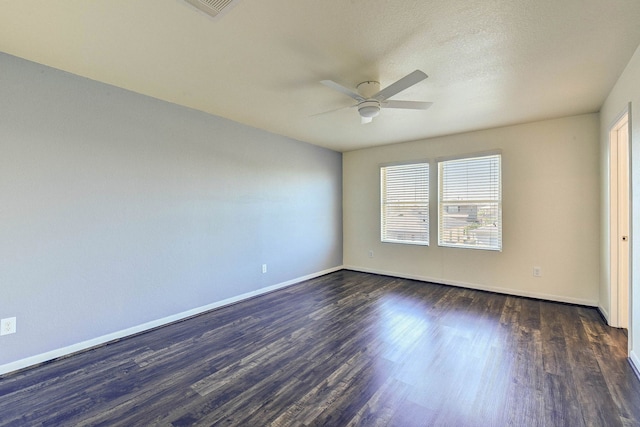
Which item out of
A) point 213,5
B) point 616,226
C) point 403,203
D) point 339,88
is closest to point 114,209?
point 213,5

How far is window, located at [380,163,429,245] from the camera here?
495 cm

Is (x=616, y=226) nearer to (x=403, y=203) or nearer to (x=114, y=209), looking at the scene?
(x=403, y=203)

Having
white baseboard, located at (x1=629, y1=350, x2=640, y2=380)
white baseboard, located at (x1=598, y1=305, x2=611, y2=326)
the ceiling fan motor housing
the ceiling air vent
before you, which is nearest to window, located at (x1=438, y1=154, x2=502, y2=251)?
white baseboard, located at (x1=598, y1=305, x2=611, y2=326)

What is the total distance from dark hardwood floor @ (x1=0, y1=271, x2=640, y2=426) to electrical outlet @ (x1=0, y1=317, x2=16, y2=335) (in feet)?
1.13

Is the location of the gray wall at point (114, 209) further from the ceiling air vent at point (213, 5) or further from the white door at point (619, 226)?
the white door at point (619, 226)

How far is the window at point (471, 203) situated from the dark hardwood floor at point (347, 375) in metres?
1.33

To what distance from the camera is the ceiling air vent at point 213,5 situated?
1607 mm

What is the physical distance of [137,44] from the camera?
6.77ft

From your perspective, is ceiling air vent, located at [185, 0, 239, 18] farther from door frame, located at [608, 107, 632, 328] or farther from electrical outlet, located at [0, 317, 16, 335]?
door frame, located at [608, 107, 632, 328]

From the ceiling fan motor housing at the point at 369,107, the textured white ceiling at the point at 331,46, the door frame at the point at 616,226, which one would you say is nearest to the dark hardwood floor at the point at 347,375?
the door frame at the point at 616,226

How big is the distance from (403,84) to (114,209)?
2940mm

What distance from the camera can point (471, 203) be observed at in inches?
174

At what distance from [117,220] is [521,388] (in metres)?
3.78

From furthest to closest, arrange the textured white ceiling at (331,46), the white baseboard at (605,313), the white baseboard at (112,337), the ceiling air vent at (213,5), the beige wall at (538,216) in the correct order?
1. the beige wall at (538,216)
2. the white baseboard at (605,313)
3. the white baseboard at (112,337)
4. the textured white ceiling at (331,46)
5. the ceiling air vent at (213,5)
